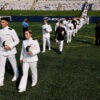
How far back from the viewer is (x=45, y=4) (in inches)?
3012

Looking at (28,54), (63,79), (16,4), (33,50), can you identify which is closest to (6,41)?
(28,54)

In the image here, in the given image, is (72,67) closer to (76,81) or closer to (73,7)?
(76,81)

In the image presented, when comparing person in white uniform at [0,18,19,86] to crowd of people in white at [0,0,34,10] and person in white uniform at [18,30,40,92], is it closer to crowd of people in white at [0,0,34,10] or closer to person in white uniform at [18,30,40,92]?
person in white uniform at [18,30,40,92]

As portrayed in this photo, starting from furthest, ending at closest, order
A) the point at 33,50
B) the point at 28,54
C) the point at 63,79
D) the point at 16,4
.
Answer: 1. the point at 16,4
2. the point at 63,79
3. the point at 28,54
4. the point at 33,50

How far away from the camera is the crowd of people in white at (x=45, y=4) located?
74750 mm

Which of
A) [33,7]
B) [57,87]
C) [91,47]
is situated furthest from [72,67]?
[33,7]

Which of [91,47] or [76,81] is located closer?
[76,81]

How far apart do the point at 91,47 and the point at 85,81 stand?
11303 millimetres

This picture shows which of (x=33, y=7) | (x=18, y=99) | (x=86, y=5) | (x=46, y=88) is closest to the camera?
(x=18, y=99)

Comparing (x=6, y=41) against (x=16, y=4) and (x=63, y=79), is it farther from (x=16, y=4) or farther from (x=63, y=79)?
(x=16, y=4)

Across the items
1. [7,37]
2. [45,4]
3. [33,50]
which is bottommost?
[45,4]

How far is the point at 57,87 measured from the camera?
43.5ft

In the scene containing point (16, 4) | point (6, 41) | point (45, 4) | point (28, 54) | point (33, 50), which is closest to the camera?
point (33, 50)

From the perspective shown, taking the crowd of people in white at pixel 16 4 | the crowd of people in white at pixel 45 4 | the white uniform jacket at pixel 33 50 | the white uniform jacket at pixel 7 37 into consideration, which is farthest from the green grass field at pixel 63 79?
the crowd of people in white at pixel 16 4
